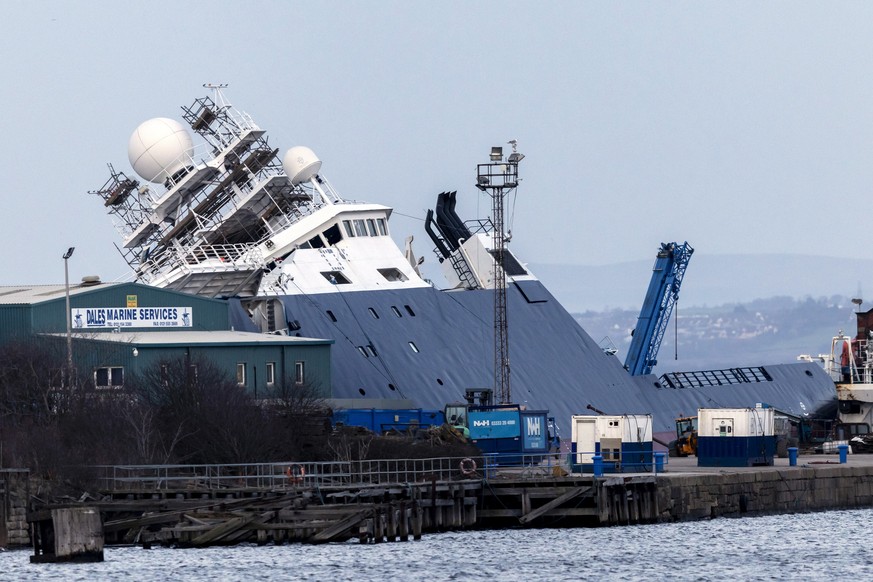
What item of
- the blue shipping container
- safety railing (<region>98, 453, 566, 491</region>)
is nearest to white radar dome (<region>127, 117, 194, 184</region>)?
safety railing (<region>98, 453, 566, 491</region>)

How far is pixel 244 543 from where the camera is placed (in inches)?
2016

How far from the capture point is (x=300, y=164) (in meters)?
72.9

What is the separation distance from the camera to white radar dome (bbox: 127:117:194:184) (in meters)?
72.9

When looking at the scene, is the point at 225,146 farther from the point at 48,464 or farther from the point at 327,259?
the point at 48,464

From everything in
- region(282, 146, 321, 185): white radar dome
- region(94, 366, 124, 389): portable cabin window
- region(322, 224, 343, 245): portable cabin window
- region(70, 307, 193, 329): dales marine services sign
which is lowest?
region(94, 366, 124, 389): portable cabin window

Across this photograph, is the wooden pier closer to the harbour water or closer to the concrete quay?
the concrete quay

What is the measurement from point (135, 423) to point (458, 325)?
62.9ft

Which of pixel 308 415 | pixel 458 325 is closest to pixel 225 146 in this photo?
pixel 458 325

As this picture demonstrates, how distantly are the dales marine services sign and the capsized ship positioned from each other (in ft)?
7.35

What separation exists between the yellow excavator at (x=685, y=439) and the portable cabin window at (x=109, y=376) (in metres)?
19.4

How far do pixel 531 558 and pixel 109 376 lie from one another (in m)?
18.9

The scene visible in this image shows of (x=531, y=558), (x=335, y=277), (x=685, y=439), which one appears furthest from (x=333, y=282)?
(x=531, y=558)

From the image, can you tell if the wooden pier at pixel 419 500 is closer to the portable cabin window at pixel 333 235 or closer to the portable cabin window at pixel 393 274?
the portable cabin window at pixel 393 274

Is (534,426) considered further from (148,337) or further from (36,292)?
(36,292)
